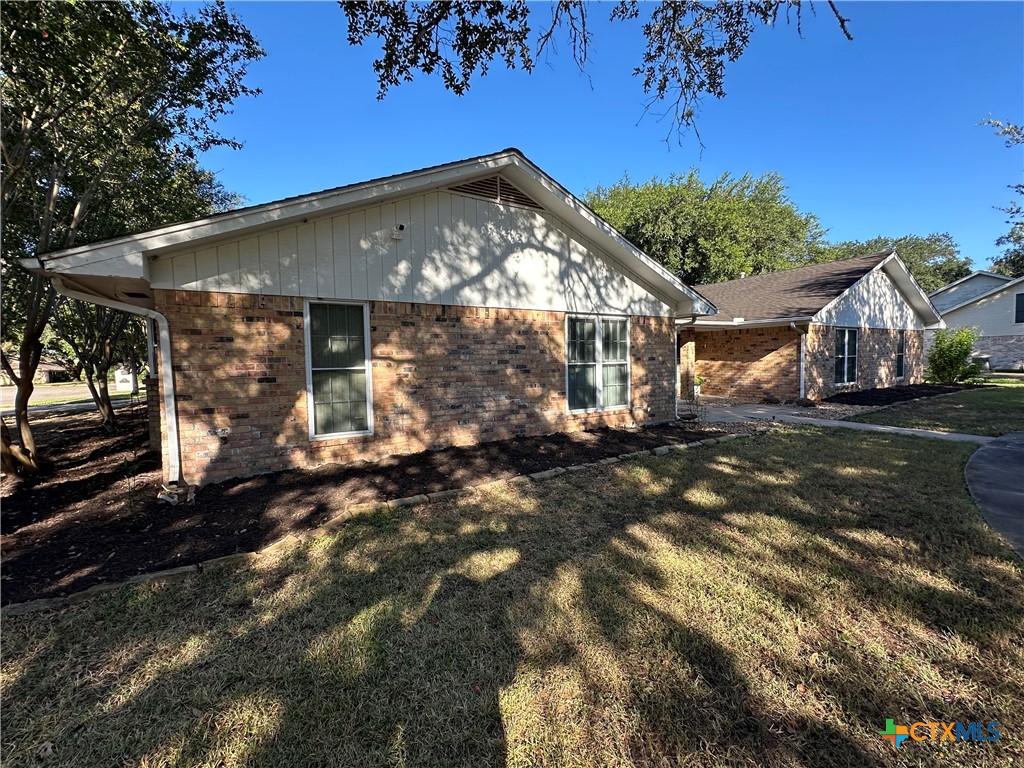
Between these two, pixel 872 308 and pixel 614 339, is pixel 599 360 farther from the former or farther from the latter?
pixel 872 308

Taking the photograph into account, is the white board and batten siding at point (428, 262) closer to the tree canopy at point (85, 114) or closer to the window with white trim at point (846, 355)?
the tree canopy at point (85, 114)

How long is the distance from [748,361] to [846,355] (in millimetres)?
3555

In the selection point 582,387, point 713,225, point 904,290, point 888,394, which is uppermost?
point 713,225

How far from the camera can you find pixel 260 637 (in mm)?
2721

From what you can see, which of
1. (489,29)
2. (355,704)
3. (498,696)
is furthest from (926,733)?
(489,29)

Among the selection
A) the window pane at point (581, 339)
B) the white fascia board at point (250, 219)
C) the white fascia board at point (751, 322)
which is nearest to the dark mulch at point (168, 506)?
the window pane at point (581, 339)

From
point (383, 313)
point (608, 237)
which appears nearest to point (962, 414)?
point (608, 237)

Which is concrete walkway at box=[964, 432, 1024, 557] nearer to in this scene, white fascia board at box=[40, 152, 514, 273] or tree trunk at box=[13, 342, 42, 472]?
white fascia board at box=[40, 152, 514, 273]

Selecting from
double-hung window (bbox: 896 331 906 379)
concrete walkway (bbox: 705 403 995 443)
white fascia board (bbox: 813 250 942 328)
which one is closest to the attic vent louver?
concrete walkway (bbox: 705 403 995 443)

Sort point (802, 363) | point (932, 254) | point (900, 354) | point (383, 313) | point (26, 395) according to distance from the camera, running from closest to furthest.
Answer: point (383, 313) → point (26, 395) → point (802, 363) → point (900, 354) → point (932, 254)

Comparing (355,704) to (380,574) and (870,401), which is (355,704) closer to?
(380,574)

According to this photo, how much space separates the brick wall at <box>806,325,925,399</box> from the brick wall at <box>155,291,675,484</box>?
7.60 meters

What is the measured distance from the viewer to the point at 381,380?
6410 mm

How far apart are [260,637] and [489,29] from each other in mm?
6546
